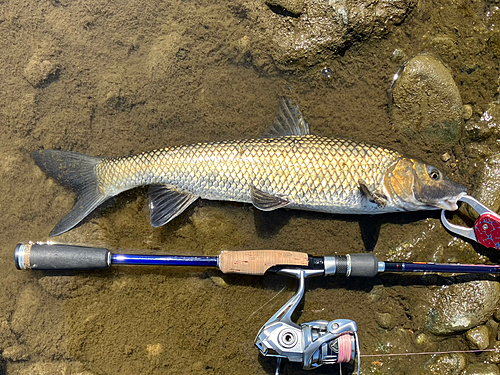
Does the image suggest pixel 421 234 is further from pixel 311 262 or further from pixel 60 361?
pixel 60 361

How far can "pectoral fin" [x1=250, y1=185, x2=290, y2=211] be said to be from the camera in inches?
111

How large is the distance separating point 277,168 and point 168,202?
95 cm

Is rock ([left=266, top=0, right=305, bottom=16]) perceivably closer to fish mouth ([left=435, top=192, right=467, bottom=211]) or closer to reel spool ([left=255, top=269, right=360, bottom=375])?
fish mouth ([left=435, top=192, right=467, bottom=211])

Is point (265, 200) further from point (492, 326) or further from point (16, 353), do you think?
point (16, 353)

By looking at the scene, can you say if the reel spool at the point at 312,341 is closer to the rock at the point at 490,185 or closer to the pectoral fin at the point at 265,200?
the pectoral fin at the point at 265,200

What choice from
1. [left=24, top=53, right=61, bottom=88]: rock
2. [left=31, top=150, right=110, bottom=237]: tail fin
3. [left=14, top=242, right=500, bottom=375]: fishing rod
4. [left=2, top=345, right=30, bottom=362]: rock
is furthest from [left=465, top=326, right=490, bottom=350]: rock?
[left=24, top=53, right=61, bottom=88]: rock

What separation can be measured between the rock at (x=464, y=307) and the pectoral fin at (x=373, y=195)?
1.05 m

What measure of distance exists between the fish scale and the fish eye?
0.89 ft

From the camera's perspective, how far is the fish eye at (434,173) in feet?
9.30

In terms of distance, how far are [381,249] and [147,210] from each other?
6.71ft

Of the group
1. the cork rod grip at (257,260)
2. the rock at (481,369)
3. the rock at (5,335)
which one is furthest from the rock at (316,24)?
the rock at (5,335)

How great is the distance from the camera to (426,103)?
305cm

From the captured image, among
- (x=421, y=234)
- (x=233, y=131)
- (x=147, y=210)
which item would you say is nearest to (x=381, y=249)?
(x=421, y=234)

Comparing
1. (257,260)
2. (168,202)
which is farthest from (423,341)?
(168,202)
